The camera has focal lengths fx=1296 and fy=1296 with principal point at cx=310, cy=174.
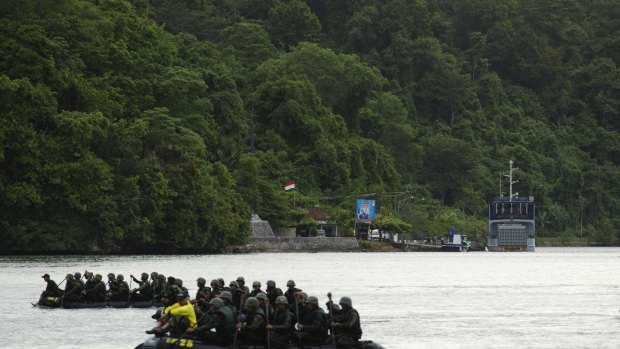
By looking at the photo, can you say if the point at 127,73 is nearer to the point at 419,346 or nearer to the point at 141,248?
the point at 141,248

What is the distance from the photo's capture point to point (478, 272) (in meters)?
104

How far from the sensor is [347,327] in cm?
3672

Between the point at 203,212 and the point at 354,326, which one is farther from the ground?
the point at 203,212

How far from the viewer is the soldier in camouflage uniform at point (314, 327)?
1457 inches

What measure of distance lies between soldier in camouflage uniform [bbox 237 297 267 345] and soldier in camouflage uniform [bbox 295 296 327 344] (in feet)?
3.41

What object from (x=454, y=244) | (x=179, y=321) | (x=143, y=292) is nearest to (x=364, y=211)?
(x=454, y=244)

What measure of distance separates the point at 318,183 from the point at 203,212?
5870 cm

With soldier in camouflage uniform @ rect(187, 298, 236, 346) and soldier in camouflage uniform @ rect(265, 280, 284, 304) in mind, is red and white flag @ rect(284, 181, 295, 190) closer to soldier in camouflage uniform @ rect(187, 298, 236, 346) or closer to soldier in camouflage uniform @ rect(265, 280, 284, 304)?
soldier in camouflage uniform @ rect(265, 280, 284, 304)

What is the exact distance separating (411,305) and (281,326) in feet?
89.3

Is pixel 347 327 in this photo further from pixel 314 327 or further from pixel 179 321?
pixel 179 321

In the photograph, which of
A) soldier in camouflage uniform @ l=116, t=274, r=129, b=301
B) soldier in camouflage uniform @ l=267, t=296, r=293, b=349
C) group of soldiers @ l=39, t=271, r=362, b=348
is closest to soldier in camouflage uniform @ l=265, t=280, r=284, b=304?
group of soldiers @ l=39, t=271, r=362, b=348

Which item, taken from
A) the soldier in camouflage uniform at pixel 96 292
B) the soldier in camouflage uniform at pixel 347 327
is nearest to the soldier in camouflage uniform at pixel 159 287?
the soldier in camouflage uniform at pixel 96 292

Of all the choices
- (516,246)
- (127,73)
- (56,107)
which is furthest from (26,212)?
(516,246)

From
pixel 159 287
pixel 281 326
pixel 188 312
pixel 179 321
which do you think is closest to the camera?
pixel 281 326
